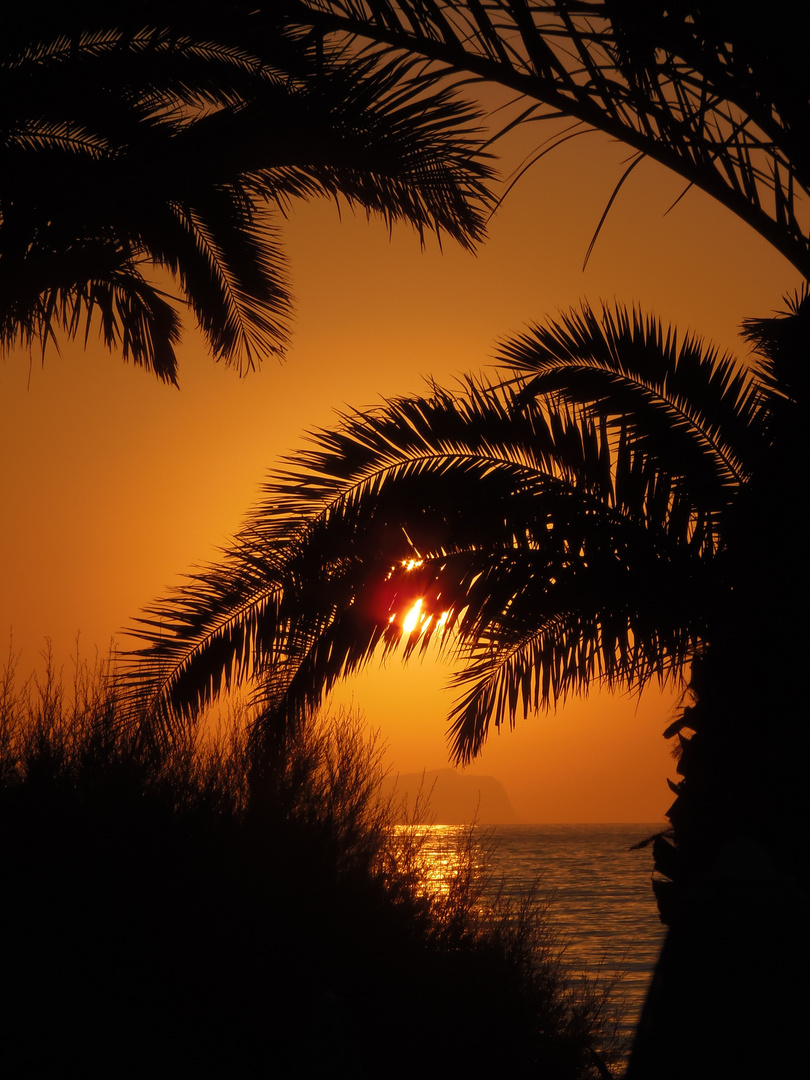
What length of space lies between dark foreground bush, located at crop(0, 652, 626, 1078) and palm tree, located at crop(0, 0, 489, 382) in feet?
11.3

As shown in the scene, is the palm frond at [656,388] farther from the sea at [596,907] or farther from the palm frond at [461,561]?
the sea at [596,907]

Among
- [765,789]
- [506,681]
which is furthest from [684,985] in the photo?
[506,681]

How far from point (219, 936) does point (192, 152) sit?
18.4 ft

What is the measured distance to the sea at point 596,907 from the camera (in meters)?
10.4

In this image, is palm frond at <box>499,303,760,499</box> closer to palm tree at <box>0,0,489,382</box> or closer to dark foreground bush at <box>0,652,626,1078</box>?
palm tree at <box>0,0,489,382</box>

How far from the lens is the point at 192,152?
498cm

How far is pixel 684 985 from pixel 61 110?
6785 mm

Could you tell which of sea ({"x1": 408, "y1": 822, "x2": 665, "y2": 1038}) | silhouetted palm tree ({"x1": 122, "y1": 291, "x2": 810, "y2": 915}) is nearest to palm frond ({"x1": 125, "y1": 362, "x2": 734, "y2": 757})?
silhouetted palm tree ({"x1": 122, "y1": 291, "x2": 810, "y2": 915})

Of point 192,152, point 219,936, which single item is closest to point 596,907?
point 219,936

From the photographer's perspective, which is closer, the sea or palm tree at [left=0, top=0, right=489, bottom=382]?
palm tree at [left=0, top=0, right=489, bottom=382]

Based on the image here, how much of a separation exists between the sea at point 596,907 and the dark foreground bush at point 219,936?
77cm

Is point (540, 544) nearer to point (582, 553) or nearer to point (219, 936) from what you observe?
point (582, 553)

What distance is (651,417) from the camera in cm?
568

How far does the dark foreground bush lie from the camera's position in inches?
247
